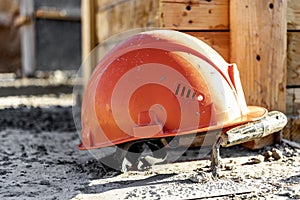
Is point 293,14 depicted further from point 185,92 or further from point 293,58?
point 185,92

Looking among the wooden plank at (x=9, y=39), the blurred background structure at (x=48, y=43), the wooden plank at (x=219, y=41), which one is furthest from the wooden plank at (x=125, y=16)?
the wooden plank at (x=9, y=39)

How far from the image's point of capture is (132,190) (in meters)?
1.89

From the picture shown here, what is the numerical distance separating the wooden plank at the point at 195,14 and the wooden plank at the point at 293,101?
0.47m

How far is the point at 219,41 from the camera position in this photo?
2.60m

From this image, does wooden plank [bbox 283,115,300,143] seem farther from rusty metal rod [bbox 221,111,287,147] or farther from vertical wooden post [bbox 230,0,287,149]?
rusty metal rod [bbox 221,111,287,147]

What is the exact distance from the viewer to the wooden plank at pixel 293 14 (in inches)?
103

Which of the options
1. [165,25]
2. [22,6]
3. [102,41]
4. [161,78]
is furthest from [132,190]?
[22,6]

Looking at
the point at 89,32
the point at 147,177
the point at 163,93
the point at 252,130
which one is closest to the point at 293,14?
the point at 252,130

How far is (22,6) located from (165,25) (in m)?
5.87

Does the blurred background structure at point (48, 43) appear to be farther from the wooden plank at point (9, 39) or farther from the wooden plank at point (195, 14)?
the wooden plank at point (195, 14)

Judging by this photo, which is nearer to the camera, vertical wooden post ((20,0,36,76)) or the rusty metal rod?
the rusty metal rod

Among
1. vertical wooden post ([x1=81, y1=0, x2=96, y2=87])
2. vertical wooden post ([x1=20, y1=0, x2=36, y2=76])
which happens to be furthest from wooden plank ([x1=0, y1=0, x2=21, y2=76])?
vertical wooden post ([x1=81, y1=0, x2=96, y2=87])

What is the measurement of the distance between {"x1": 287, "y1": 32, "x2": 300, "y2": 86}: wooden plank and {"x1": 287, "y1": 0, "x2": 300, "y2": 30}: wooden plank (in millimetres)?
38

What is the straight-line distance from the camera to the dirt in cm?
184
